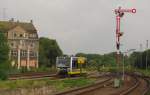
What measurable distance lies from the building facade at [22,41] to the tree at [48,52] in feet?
28.5

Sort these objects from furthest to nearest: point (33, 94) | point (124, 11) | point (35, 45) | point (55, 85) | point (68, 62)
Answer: point (35, 45) < point (68, 62) < point (124, 11) < point (55, 85) < point (33, 94)

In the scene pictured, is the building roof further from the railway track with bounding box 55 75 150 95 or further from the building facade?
the railway track with bounding box 55 75 150 95

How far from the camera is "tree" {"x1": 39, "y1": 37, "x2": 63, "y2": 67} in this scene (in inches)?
5782

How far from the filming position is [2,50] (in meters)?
47.6

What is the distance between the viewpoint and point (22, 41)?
13675cm

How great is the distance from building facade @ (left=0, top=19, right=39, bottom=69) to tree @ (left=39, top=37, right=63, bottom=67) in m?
8.70

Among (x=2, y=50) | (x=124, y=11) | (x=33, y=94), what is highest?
(x=124, y=11)

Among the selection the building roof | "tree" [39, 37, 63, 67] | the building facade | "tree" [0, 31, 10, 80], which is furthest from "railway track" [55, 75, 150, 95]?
"tree" [39, 37, 63, 67]

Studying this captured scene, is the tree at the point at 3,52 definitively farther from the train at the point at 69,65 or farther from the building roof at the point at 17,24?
the building roof at the point at 17,24

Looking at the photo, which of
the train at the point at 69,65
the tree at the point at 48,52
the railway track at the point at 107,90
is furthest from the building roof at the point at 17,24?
the railway track at the point at 107,90

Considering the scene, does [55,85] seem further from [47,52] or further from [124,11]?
[47,52]

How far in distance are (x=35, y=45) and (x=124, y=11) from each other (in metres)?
98.4

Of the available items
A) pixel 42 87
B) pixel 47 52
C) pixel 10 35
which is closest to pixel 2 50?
pixel 42 87

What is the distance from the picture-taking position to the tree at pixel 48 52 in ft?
482
